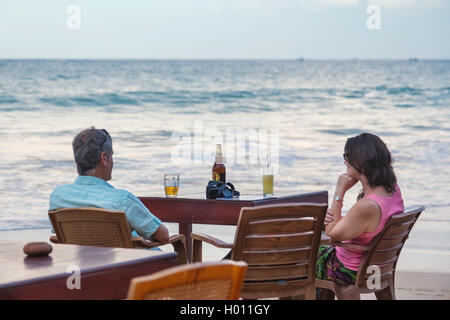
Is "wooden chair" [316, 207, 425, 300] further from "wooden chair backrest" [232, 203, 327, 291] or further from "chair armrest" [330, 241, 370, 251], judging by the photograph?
"wooden chair backrest" [232, 203, 327, 291]

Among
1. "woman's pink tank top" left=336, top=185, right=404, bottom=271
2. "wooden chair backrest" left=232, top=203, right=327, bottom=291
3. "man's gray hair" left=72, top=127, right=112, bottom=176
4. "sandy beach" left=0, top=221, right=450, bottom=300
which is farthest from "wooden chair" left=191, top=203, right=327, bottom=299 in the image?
"sandy beach" left=0, top=221, right=450, bottom=300

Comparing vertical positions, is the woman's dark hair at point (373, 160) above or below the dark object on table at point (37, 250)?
above

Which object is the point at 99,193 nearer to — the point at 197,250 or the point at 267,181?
the point at 197,250

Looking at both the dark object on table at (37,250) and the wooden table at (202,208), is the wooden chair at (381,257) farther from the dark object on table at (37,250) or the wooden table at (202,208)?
the dark object on table at (37,250)

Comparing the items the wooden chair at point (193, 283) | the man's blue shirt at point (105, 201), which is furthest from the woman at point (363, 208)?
the wooden chair at point (193, 283)

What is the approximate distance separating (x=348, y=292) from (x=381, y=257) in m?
0.22

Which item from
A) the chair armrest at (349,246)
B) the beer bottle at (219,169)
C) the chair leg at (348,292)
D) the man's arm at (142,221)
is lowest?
the chair leg at (348,292)

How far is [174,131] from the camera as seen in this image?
21.2m

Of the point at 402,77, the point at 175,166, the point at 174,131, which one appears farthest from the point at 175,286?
the point at 402,77

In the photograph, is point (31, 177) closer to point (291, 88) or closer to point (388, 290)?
point (388, 290)

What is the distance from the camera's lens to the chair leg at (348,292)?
3.53 m

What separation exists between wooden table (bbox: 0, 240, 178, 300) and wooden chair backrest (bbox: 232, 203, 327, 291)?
821mm

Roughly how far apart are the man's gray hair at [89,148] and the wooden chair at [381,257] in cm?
116

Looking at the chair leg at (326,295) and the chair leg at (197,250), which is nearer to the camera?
the chair leg at (326,295)
